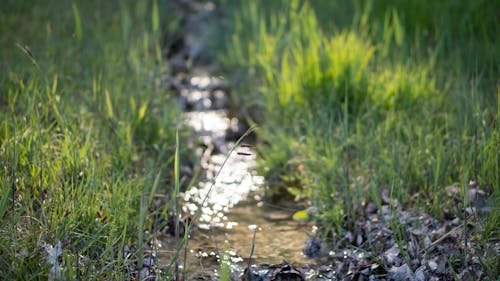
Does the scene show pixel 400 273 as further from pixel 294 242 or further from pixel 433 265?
pixel 294 242

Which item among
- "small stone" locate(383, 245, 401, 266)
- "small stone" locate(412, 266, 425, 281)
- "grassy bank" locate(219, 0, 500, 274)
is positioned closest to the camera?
"small stone" locate(412, 266, 425, 281)

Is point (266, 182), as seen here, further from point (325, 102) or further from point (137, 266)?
point (137, 266)

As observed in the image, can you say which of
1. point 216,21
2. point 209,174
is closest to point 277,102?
point 209,174

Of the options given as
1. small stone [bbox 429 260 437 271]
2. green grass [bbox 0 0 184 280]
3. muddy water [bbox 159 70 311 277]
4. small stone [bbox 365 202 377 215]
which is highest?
green grass [bbox 0 0 184 280]

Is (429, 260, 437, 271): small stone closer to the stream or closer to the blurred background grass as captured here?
the blurred background grass

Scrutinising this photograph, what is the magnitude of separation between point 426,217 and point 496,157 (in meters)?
0.49

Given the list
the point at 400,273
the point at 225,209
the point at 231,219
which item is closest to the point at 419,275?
the point at 400,273

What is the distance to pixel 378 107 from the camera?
433 cm

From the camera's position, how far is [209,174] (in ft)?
15.0

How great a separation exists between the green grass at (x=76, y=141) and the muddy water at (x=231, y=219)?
1.04 feet

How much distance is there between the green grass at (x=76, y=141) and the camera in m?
2.83

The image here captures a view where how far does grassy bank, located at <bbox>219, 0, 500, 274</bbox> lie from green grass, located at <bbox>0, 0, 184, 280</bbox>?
0.88 metres

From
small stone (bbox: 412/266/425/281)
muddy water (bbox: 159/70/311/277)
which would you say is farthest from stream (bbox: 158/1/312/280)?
small stone (bbox: 412/266/425/281)

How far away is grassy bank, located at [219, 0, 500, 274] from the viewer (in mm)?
3580
